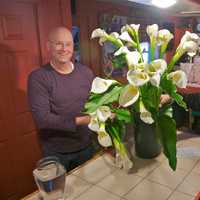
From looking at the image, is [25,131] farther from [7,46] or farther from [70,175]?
[70,175]

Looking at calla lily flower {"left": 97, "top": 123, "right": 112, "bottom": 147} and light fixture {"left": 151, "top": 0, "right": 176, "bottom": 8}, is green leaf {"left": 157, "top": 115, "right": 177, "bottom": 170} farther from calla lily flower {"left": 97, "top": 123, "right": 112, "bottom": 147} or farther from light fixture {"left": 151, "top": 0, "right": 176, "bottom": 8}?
light fixture {"left": 151, "top": 0, "right": 176, "bottom": 8}

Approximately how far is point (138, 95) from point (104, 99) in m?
0.13

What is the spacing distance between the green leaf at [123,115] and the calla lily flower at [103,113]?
0.07 m

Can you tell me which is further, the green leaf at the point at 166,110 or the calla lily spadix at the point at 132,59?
the green leaf at the point at 166,110

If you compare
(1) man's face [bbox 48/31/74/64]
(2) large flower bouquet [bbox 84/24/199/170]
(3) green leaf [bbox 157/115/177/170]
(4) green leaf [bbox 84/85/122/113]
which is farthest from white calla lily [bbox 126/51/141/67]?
(1) man's face [bbox 48/31/74/64]

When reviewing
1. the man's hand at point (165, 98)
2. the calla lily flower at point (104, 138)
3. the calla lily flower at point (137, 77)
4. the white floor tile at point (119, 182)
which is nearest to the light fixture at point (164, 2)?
the man's hand at point (165, 98)

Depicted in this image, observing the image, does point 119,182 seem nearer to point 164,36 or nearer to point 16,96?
point 164,36

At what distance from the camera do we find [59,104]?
1.55m

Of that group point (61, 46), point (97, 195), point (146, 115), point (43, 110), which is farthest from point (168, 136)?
point (61, 46)

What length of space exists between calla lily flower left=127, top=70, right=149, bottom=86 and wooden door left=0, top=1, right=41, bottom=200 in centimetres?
135

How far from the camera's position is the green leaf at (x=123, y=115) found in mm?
962

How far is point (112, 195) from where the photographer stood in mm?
890

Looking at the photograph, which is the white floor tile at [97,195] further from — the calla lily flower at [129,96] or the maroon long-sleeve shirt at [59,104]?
the maroon long-sleeve shirt at [59,104]

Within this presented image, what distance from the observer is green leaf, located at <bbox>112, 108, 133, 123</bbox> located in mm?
962
